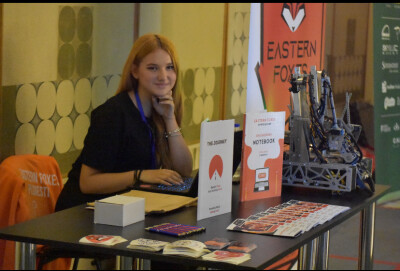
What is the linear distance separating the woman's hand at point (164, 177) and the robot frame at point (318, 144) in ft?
1.33

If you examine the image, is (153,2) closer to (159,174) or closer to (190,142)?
(190,142)

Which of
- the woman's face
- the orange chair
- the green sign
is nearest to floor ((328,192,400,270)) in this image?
the green sign

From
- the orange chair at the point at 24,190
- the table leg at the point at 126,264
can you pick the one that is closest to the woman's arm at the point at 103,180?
→ the orange chair at the point at 24,190

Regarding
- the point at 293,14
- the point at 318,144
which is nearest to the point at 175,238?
the point at 318,144

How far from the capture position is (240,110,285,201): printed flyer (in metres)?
2.64

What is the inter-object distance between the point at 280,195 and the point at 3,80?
130 centimetres

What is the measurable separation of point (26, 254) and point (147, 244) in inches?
16.8

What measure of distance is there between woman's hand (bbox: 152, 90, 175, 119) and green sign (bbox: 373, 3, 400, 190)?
0.93m

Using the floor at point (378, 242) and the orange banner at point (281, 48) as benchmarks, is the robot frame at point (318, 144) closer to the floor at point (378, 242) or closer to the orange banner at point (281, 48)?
the floor at point (378, 242)

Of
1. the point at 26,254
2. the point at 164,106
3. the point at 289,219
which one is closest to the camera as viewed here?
the point at 26,254

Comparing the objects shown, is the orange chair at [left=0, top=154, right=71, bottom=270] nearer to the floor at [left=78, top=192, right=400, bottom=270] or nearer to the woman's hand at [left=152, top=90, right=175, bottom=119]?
the woman's hand at [left=152, top=90, right=175, bottom=119]

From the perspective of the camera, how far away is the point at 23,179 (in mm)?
3184

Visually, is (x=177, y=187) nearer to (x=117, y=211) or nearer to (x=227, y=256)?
(x=117, y=211)

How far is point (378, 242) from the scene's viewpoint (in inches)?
129
